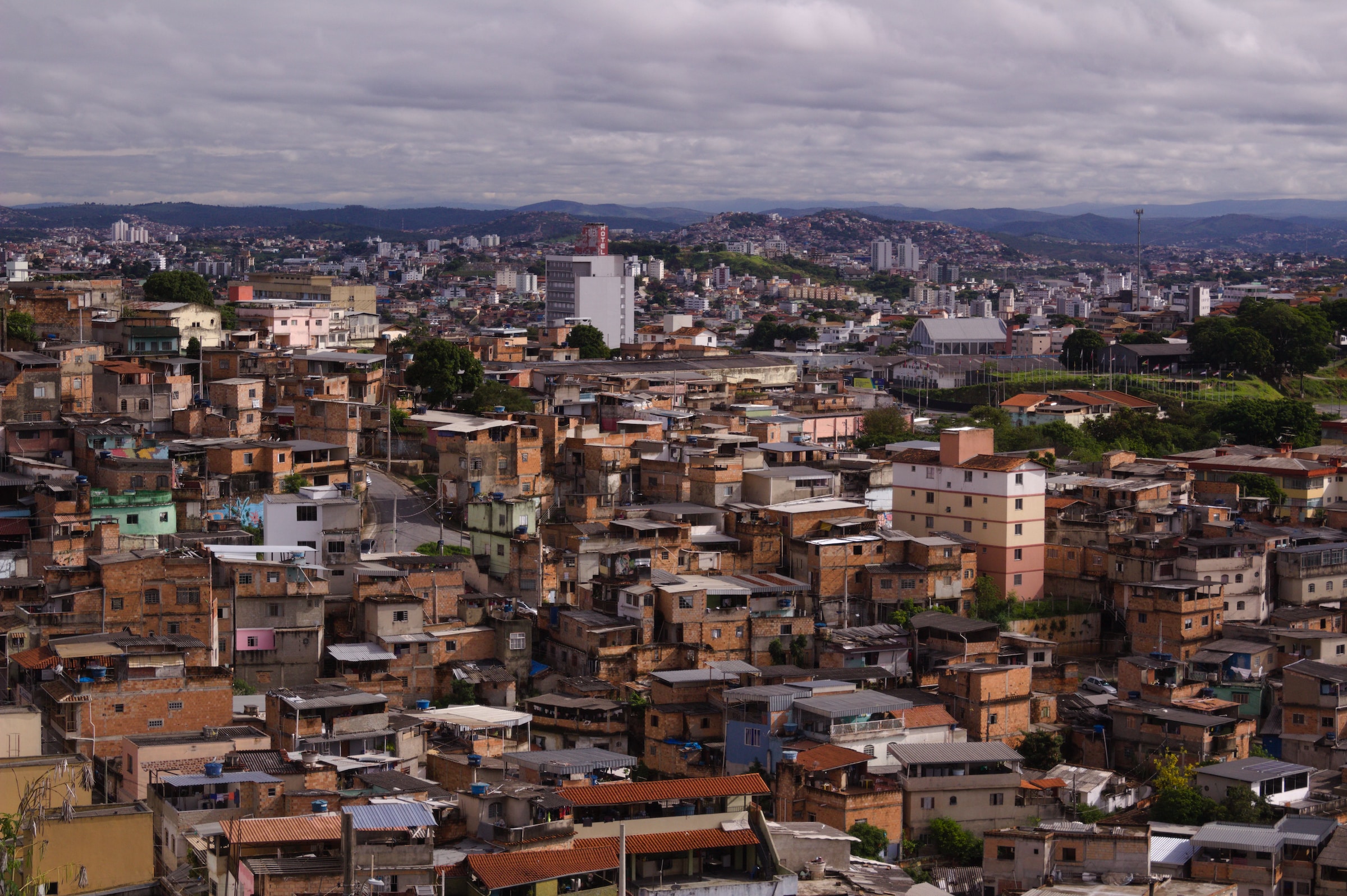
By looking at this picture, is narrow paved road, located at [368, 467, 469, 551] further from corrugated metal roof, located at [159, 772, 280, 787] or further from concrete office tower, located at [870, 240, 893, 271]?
concrete office tower, located at [870, 240, 893, 271]

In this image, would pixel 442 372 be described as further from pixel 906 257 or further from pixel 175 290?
pixel 906 257

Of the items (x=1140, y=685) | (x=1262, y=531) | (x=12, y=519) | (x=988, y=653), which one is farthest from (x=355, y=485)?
(x=1262, y=531)

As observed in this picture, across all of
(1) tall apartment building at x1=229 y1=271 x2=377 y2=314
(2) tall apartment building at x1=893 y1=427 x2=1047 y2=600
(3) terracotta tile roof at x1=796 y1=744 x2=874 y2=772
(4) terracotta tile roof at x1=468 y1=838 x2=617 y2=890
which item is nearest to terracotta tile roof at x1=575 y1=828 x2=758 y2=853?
(4) terracotta tile roof at x1=468 y1=838 x2=617 y2=890

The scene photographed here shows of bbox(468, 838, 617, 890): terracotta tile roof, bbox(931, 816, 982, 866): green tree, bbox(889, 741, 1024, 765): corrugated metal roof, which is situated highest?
bbox(468, 838, 617, 890): terracotta tile roof

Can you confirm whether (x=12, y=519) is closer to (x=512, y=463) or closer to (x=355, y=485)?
(x=355, y=485)

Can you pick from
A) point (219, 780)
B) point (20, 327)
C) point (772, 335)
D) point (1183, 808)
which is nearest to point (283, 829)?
point (219, 780)

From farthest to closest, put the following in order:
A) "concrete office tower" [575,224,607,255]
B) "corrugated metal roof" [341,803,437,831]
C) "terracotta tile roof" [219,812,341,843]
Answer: "concrete office tower" [575,224,607,255], "corrugated metal roof" [341,803,437,831], "terracotta tile roof" [219,812,341,843]
